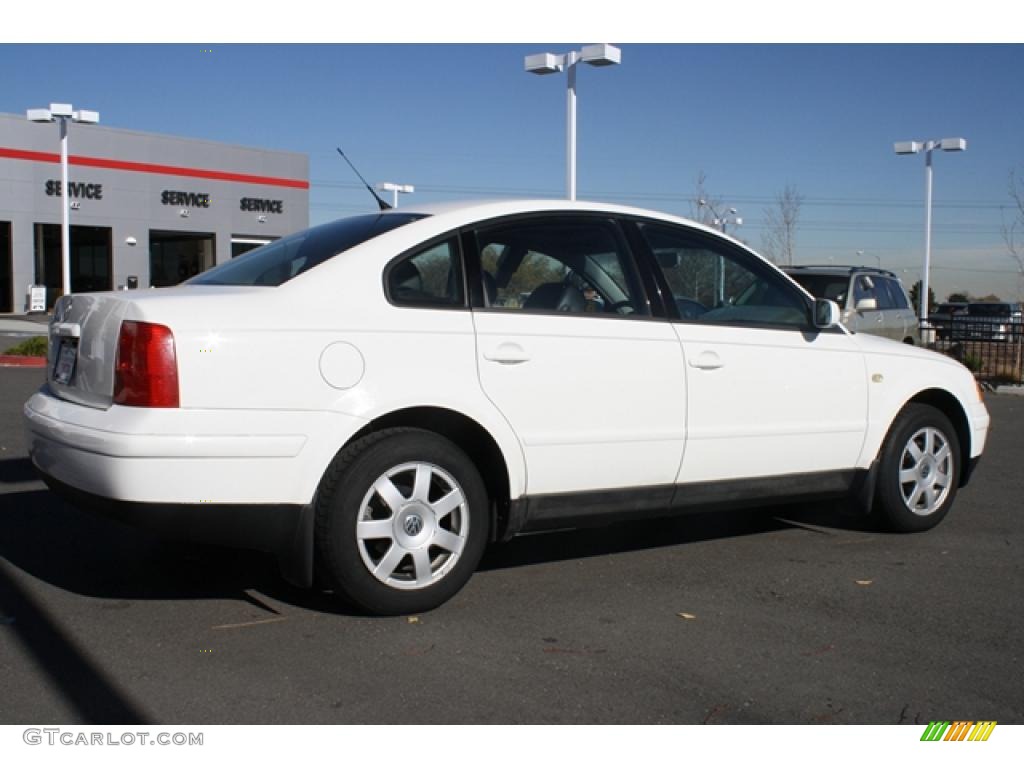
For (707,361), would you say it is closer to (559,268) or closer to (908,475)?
(559,268)

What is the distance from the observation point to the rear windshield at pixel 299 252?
4.64 metres

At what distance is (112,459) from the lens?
3.98 metres

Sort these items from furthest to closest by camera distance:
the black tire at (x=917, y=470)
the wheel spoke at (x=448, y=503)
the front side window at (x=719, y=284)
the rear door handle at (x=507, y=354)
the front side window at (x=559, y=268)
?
the black tire at (x=917, y=470) < the front side window at (x=719, y=284) < the front side window at (x=559, y=268) < the rear door handle at (x=507, y=354) < the wheel spoke at (x=448, y=503)

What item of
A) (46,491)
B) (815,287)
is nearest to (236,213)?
(815,287)

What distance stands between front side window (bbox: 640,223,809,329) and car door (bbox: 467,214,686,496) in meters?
0.22

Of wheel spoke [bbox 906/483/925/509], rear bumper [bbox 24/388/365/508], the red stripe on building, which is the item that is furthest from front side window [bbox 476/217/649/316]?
the red stripe on building

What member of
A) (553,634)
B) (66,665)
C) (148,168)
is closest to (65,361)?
(66,665)

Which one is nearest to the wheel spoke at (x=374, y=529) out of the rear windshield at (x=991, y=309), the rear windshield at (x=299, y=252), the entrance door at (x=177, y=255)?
the rear windshield at (x=299, y=252)

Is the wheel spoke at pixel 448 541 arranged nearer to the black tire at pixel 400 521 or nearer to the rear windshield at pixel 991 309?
the black tire at pixel 400 521

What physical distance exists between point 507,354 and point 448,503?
0.66 metres

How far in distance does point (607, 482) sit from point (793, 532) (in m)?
1.85

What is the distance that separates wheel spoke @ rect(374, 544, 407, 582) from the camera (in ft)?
14.4

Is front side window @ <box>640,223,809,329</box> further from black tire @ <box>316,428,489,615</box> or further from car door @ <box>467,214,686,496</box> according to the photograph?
black tire @ <box>316,428,489,615</box>

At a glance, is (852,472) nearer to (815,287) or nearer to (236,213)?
(815,287)
